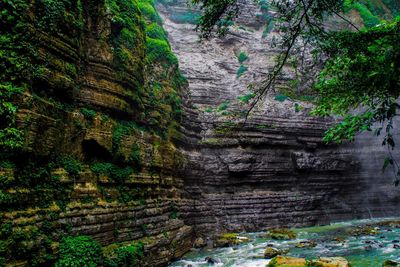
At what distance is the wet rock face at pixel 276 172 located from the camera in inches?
942

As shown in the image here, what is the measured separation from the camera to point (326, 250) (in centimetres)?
1512

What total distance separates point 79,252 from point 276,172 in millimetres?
20052

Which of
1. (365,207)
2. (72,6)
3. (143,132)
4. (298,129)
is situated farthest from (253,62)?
(72,6)

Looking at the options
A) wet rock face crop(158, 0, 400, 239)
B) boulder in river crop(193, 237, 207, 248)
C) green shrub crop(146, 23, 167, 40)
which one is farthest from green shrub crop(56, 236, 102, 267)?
green shrub crop(146, 23, 167, 40)

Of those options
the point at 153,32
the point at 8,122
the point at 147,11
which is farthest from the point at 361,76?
the point at 147,11

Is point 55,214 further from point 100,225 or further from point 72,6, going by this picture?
point 72,6

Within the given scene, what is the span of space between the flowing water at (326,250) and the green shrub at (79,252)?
478 centimetres

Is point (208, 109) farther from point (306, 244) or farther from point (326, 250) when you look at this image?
point (326, 250)

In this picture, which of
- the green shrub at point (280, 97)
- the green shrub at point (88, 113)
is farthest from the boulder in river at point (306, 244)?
the green shrub at point (280, 97)

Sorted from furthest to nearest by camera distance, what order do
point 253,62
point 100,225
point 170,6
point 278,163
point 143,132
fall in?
1. point 170,6
2. point 253,62
3. point 278,163
4. point 143,132
5. point 100,225

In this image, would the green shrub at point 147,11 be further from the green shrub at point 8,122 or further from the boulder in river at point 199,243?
the green shrub at point 8,122

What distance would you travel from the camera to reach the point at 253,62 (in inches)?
1535

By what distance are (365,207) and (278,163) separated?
29.5 ft

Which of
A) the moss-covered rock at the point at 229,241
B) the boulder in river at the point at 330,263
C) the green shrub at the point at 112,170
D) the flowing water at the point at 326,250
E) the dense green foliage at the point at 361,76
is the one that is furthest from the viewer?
the moss-covered rock at the point at 229,241
